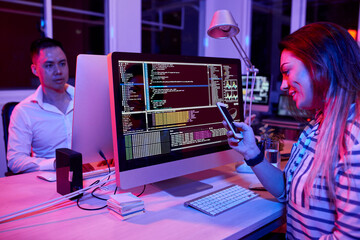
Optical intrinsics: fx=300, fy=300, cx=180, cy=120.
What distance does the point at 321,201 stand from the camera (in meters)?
0.89

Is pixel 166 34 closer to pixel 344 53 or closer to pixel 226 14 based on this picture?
pixel 226 14

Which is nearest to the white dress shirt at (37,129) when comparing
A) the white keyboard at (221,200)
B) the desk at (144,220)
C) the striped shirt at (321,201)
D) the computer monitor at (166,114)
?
the desk at (144,220)

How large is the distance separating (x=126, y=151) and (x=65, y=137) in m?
1.21

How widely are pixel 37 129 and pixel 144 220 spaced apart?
1327mm

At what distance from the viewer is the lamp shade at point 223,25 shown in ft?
4.35

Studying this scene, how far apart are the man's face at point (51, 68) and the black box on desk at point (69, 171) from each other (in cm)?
106

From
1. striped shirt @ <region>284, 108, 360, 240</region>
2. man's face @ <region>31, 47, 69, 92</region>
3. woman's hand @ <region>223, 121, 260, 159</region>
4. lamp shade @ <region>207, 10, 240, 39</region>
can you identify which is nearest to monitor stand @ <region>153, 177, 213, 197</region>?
woman's hand @ <region>223, 121, 260, 159</region>

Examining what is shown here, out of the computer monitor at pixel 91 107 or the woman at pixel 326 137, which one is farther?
the computer monitor at pixel 91 107

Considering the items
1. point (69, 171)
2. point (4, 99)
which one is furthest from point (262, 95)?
point (4, 99)


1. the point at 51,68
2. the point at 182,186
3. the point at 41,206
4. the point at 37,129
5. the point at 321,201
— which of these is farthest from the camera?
the point at 51,68

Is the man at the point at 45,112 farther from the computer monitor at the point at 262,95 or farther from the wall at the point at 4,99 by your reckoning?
the computer monitor at the point at 262,95

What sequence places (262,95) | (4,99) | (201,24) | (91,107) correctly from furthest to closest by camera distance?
(201,24), (262,95), (4,99), (91,107)

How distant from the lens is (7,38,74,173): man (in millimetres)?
1895

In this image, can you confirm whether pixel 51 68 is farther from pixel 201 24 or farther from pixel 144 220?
pixel 201 24
